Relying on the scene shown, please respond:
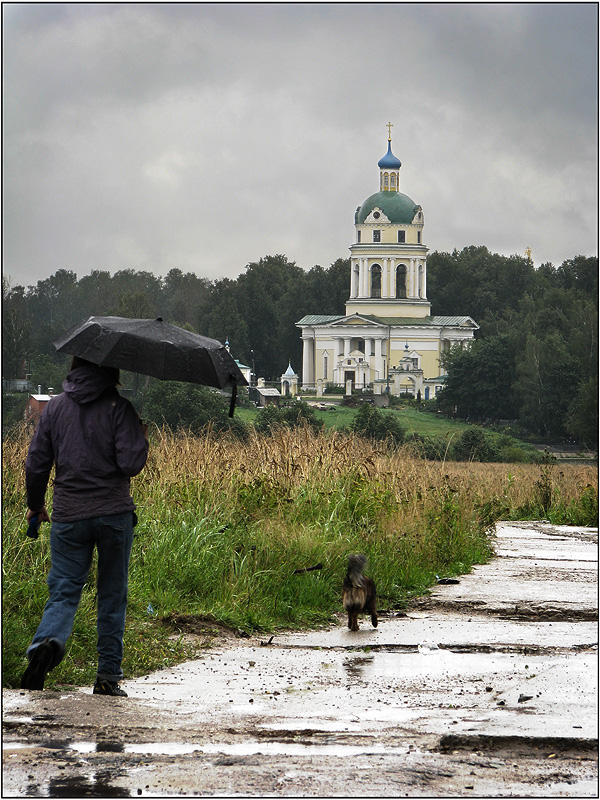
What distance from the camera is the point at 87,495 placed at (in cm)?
634

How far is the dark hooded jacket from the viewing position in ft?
20.7

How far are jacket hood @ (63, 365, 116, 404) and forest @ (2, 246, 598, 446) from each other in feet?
247

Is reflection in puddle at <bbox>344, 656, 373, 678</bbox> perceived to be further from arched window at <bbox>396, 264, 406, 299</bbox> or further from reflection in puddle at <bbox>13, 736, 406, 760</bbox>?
arched window at <bbox>396, 264, 406, 299</bbox>

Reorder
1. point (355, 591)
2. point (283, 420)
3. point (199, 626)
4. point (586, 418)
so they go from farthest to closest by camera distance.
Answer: point (586, 418) < point (283, 420) < point (355, 591) < point (199, 626)

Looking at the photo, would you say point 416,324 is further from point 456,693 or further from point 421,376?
point 456,693

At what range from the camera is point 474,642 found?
8.47 m

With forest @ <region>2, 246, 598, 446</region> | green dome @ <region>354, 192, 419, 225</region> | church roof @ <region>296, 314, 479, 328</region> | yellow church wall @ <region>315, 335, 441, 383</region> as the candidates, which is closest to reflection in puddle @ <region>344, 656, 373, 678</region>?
forest @ <region>2, 246, 598, 446</region>

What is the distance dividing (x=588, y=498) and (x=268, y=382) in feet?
351

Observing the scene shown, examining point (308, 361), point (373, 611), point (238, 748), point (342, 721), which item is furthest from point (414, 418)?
point (238, 748)

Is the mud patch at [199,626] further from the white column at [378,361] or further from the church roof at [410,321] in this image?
the church roof at [410,321]

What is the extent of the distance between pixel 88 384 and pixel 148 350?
15.6 inches

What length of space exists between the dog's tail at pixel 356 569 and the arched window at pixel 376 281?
402ft

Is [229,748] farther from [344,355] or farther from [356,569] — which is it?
[344,355]

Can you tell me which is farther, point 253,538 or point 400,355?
point 400,355
